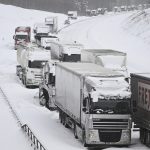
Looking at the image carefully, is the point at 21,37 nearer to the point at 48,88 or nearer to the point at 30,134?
the point at 48,88

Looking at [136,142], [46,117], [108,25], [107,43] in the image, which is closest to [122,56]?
[46,117]

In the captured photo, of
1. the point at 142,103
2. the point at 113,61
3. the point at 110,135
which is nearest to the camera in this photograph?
the point at 110,135

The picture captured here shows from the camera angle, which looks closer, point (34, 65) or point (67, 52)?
point (67, 52)

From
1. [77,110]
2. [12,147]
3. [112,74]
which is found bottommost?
[12,147]

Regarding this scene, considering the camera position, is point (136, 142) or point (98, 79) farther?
point (136, 142)

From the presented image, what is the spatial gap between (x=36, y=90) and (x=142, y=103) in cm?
1838

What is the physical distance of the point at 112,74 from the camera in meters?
23.1

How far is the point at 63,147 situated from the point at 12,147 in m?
2.16

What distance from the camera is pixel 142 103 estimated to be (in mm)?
22766

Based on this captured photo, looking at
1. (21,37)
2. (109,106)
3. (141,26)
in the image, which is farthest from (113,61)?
(141,26)

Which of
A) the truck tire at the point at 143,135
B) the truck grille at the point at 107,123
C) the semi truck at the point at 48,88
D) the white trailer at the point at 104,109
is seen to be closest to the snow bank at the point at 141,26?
the semi truck at the point at 48,88

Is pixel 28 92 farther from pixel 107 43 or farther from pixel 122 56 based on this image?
pixel 107 43

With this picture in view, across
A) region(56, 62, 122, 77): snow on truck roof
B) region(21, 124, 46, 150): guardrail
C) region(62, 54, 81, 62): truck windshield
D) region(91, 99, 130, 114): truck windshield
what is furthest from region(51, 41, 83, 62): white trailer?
region(91, 99, 130, 114): truck windshield

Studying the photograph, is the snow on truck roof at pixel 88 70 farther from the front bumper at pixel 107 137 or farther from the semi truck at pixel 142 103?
the front bumper at pixel 107 137
